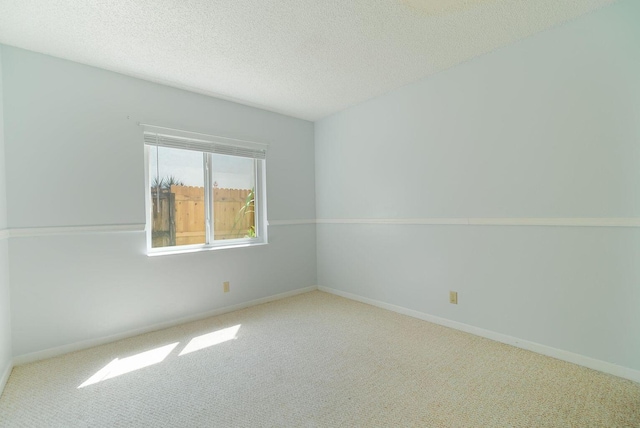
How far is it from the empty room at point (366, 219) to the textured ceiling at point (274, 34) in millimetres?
18

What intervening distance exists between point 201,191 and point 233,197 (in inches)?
16.1

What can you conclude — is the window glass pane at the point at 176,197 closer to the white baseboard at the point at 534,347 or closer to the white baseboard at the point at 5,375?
the white baseboard at the point at 5,375

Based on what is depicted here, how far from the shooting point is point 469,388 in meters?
1.76

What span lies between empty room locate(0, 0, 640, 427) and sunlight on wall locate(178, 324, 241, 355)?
1.1 inches

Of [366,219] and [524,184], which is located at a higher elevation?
[524,184]

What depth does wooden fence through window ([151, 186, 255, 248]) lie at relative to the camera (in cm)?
290

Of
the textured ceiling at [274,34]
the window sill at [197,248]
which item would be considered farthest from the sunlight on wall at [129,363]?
the textured ceiling at [274,34]

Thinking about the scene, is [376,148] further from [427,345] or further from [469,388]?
[469,388]

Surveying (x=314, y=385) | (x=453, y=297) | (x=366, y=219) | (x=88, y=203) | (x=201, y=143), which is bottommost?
(x=314, y=385)

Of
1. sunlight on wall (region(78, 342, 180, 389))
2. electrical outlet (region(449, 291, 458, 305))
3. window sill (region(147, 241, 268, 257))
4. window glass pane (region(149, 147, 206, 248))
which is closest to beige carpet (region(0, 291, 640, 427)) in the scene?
sunlight on wall (region(78, 342, 180, 389))

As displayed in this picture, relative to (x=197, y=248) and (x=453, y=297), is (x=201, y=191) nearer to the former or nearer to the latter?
(x=197, y=248)

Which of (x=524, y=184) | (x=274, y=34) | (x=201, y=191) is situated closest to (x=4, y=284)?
(x=201, y=191)

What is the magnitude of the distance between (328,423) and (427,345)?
1.19 metres

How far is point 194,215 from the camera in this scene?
3.12 m
